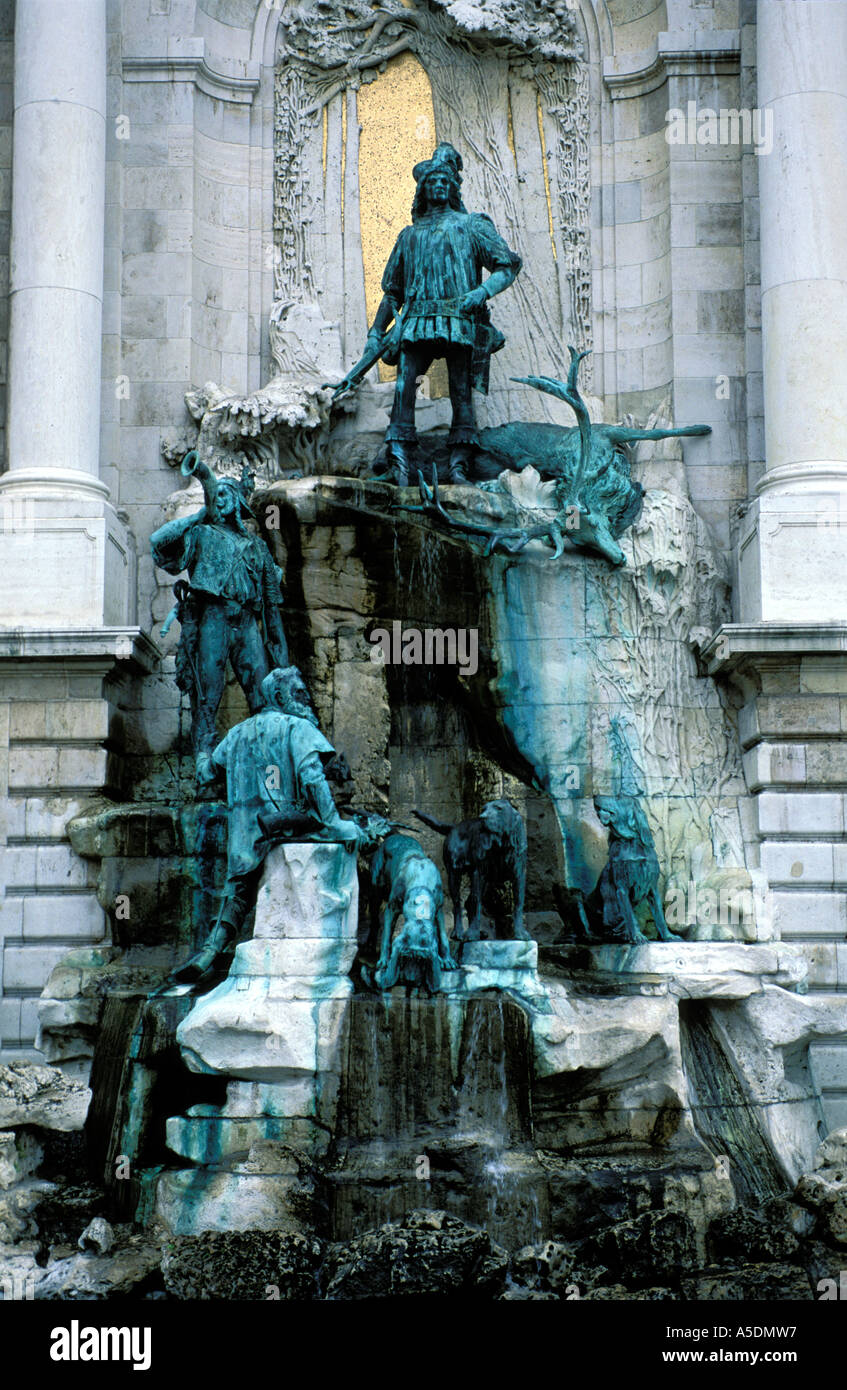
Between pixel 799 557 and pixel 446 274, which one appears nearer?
pixel 799 557

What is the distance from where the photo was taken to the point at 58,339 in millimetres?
16203

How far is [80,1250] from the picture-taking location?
11.3 metres

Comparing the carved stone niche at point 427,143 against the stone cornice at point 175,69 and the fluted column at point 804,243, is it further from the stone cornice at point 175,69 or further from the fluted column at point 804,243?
the fluted column at point 804,243

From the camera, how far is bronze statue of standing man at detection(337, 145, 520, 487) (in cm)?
1636

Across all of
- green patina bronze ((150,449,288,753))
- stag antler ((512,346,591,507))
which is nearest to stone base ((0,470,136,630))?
green patina bronze ((150,449,288,753))

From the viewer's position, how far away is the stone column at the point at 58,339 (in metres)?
15.7

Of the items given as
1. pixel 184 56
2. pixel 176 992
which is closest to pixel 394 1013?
pixel 176 992

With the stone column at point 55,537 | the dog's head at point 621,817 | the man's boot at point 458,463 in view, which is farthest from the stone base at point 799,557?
the stone column at point 55,537

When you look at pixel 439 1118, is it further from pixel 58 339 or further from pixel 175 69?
pixel 175 69

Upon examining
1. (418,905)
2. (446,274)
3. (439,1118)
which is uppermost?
(446,274)

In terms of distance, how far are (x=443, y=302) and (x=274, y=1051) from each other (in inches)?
304

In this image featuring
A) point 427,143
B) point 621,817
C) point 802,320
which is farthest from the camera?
point 427,143

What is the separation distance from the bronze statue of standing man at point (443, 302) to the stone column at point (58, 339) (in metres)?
2.62

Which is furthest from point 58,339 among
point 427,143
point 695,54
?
point 695,54
